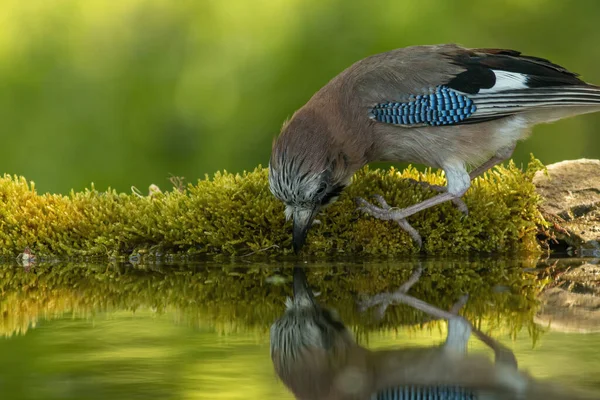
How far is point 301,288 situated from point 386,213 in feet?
5.06

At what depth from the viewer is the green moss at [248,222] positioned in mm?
6602

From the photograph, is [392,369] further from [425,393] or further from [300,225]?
[300,225]

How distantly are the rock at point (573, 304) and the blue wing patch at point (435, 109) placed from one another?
149 centimetres

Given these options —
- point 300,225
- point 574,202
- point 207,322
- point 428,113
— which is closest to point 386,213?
point 300,225

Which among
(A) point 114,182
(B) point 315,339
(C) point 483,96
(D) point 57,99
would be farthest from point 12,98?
(B) point 315,339

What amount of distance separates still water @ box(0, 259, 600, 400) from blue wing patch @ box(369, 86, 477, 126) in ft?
3.59

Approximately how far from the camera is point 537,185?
7609mm

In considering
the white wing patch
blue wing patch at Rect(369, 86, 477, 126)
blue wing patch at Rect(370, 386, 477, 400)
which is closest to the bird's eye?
blue wing patch at Rect(369, 86, 477, 126)

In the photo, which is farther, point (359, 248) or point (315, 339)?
point (359, 248)

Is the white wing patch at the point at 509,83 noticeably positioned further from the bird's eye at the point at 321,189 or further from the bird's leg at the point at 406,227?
the bird's eye at the point at 321,189

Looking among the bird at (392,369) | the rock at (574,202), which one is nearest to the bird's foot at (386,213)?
the rock at (574,202)

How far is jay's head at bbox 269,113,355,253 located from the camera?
623 centimetres

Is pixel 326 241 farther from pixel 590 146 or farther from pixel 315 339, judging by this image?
pixel 590 146

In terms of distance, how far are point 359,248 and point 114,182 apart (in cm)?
396
